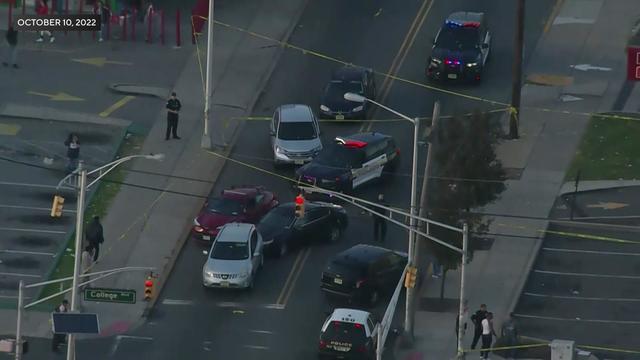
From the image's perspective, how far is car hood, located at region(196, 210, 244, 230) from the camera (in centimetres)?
6869

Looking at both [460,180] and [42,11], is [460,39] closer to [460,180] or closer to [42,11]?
[460,180]

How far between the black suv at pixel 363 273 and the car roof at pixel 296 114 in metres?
9.32

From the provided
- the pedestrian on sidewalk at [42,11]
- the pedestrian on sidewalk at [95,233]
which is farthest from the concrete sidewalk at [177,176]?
the pedestrian on sidewalk at [42,11]

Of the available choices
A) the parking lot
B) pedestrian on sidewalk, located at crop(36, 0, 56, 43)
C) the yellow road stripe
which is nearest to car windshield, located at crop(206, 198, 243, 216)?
the parking lot

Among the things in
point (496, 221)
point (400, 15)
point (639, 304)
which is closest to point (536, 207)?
point (496, 221)

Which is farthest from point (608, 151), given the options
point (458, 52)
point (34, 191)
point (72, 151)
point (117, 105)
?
point (34, 191)

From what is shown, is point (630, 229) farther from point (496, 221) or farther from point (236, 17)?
point (236, 17)

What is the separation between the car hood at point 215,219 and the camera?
2704 inches

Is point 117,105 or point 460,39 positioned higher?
point 460,39

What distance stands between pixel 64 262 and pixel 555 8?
28355 millimetres

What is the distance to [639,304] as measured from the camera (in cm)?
6519

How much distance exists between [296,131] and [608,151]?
11555 mm

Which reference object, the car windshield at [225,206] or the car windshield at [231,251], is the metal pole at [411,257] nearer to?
the car windshield at [231,251]

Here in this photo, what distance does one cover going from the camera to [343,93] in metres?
76.8
